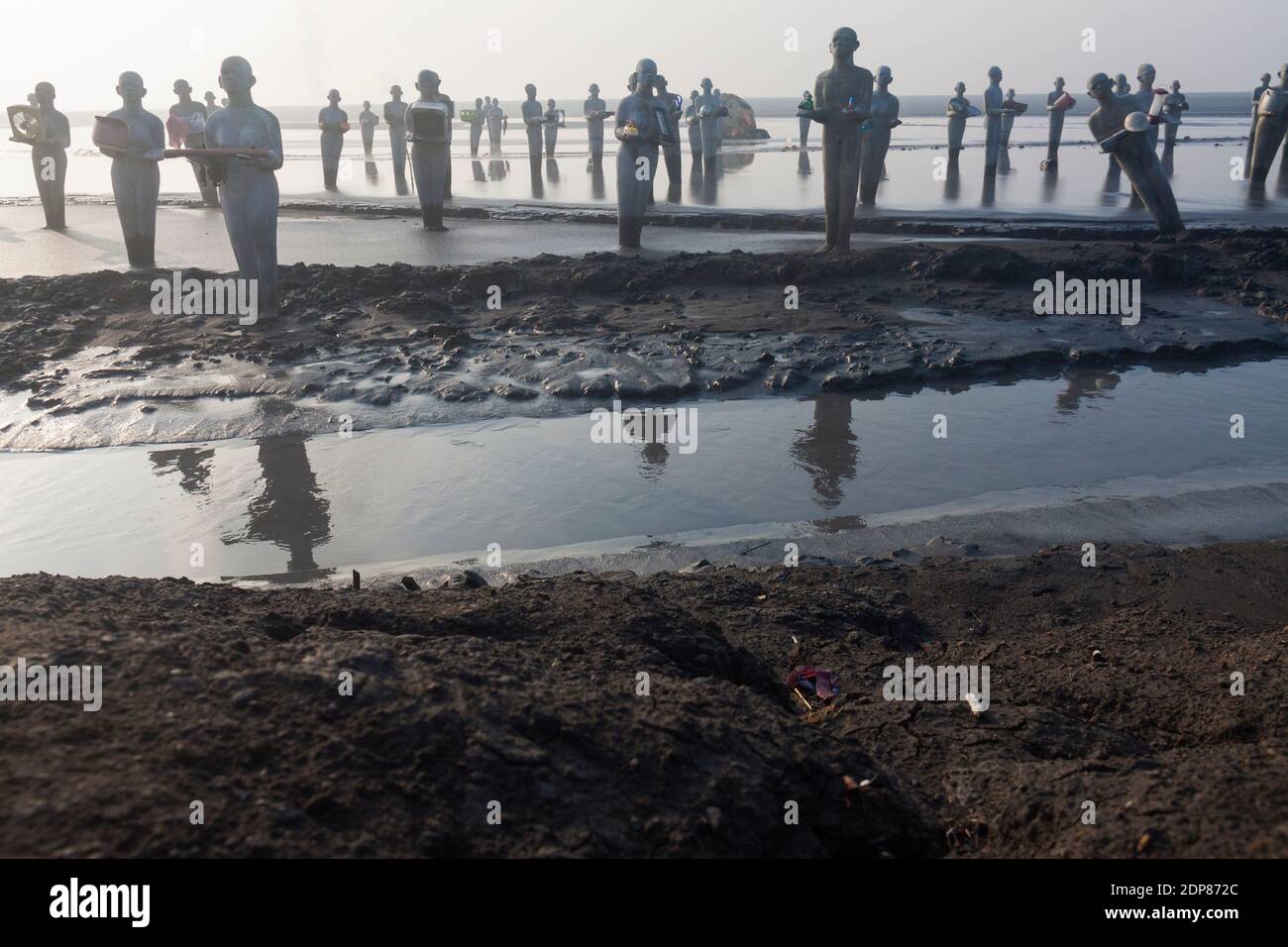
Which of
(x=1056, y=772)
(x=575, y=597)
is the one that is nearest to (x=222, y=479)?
(x=575, y=597)

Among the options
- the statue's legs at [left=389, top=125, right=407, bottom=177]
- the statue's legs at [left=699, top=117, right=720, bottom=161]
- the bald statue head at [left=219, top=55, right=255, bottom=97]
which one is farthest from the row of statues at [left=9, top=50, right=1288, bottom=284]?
the statue's legs at [left=389, top=125, right=407, bottom=177]

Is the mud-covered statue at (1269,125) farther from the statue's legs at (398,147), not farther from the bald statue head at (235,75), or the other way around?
the statue's legs at (398,147)

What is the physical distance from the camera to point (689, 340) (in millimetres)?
8773

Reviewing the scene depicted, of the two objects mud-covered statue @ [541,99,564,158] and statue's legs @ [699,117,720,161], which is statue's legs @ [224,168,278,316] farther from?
mud-covered statue @ [541,99,564,158]

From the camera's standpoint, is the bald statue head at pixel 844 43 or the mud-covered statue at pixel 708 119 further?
the mud-covered statue at pixel 708 119

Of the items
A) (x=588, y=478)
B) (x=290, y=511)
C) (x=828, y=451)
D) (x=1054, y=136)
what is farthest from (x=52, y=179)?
(x=1054, y=136)

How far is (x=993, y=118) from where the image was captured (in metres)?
23.4

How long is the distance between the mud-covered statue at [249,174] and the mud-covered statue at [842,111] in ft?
18.1

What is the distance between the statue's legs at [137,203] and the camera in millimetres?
12172

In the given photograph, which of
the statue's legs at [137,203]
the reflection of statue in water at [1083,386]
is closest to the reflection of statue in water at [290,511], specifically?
the reflection of statue in water at [1083,386]

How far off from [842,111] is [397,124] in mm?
16712

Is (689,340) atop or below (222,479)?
atop
